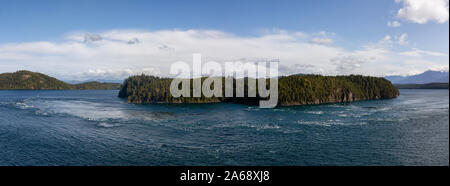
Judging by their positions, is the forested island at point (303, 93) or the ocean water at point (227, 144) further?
the forested island at point (303, 93)

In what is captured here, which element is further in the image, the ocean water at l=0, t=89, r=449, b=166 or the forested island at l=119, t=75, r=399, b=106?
the forested island at l=119, t=75, r=399, b=106

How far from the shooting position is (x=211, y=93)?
582 feet

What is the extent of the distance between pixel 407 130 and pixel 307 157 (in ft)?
112

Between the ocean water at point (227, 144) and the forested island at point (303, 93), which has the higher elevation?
the forested island at point (303, 93)

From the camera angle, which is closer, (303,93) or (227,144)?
(227,144)

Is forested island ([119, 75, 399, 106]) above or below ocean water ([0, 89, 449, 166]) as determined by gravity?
above

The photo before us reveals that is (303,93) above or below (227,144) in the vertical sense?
above
